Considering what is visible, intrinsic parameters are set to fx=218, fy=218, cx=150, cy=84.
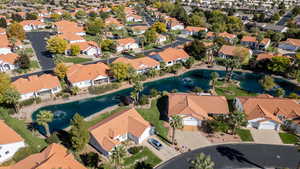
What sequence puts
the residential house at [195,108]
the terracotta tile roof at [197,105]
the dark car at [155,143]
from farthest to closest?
the terracotta tile roof at [197,105] < the residential house at [195,108] < the dark car at [155,143]

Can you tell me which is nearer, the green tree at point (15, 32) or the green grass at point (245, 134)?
the green grass at point (245, 134)

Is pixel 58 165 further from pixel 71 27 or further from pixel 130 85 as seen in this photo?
pixel 71 27

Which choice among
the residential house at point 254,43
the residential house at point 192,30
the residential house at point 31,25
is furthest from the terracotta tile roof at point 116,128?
the residential house at point 31,25

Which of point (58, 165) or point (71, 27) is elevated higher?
point (71, 27)

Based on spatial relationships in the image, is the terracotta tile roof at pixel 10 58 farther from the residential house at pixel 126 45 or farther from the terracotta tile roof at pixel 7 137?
the terracotta tile roof at pixel 7 137

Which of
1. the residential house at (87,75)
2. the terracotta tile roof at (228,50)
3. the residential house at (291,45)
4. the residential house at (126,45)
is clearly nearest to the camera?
the residential house at (87,75)

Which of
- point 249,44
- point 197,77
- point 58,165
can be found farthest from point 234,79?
point 58,165

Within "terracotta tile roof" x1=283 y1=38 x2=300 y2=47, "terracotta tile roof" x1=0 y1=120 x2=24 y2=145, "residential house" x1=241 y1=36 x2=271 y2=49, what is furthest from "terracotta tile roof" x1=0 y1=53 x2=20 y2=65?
"terracotta tile roof" x1=283 y1=38 x2=300 y2=47

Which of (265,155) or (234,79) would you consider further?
(234,79)
